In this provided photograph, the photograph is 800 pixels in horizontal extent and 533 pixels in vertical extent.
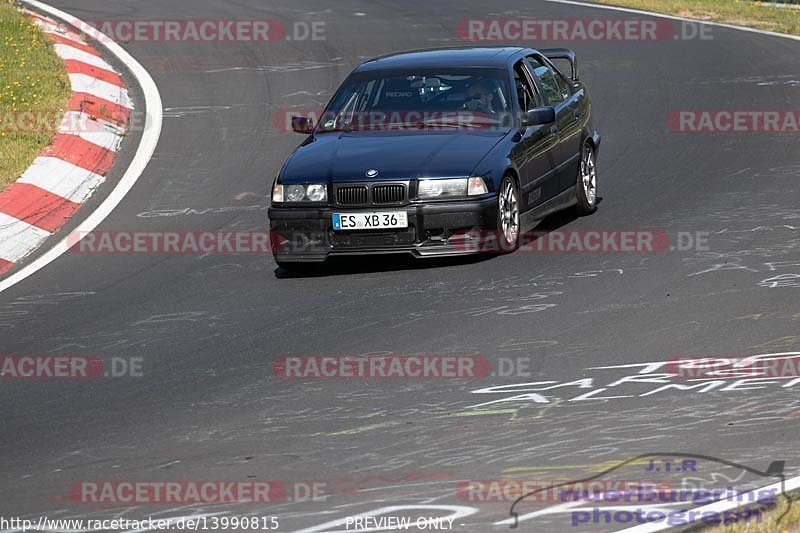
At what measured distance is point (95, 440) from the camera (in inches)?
280

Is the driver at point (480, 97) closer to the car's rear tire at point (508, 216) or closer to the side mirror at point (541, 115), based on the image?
the side mirror at point (541, 115)

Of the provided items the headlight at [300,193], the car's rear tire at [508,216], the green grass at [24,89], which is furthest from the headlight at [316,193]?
the green grass at [24,89]

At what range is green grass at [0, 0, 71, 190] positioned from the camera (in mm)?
14031

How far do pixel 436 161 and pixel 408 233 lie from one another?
59cm

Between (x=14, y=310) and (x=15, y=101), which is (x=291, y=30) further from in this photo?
(x=14, y=310)

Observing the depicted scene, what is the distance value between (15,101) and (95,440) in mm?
9381

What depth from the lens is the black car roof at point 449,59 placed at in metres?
11.9

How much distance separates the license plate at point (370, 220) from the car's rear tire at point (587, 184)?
2.39m

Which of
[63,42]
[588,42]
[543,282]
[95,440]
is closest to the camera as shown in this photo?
[95,440]

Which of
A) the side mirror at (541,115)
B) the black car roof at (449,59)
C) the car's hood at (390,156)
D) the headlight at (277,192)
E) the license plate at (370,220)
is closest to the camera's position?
the license plate at (370,220)

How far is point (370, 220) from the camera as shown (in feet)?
34.6

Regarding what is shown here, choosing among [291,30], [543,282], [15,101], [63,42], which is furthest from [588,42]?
[543,282]

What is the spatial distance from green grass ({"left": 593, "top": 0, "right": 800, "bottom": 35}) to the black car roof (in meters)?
11.2

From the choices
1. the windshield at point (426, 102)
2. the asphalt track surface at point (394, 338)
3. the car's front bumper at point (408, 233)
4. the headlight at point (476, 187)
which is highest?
the windshield at point (426, 102)
